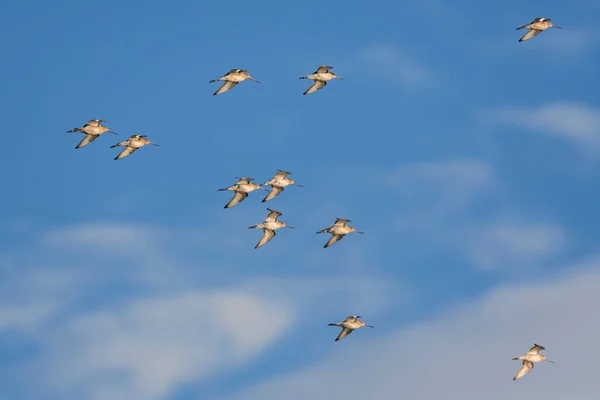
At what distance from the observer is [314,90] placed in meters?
166

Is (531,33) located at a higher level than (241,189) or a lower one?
higher

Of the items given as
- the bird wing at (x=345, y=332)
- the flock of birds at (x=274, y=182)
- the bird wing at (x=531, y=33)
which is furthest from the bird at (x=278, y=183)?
the bird wing at (x=531, y=33)

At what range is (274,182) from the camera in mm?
166500

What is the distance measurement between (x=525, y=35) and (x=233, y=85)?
28.3 meters

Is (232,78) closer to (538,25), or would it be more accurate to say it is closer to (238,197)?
(238,197)

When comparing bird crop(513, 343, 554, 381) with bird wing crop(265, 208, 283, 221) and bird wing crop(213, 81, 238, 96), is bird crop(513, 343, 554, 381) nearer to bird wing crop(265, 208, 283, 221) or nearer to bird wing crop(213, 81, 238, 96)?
bird wing crop(265, 208, 283, 221)

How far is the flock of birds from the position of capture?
16212 cm

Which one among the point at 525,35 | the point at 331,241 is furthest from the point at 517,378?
the point at 525,35

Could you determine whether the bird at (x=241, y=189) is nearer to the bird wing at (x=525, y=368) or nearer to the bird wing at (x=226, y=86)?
the bird wing at (x=226, y=86)

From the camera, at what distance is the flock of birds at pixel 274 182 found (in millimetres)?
162125

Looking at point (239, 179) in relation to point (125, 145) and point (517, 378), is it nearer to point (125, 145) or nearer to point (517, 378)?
point (125, 145)

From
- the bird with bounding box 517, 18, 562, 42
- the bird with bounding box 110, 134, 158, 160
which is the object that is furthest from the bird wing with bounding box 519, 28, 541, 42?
the bird with bounding box 110, 134, 158, 160

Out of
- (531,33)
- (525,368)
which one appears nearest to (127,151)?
(531,33)

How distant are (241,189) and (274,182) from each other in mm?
3964
